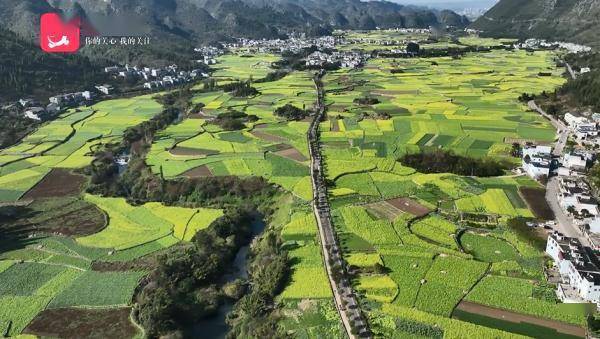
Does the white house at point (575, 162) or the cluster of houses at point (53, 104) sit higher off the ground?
the white house at point (575, 162)

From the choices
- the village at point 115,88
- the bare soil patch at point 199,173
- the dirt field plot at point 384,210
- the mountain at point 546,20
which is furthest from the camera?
the mountain at point 546,20

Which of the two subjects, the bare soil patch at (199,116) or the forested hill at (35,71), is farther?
the forested hill at (35,71)

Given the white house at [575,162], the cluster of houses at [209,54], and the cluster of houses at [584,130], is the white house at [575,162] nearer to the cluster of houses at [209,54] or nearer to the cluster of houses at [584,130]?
the cluster of houses at [584,130]

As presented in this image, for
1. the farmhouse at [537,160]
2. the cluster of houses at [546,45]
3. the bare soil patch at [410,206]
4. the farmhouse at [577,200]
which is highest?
the cluster of houses at [546,45]

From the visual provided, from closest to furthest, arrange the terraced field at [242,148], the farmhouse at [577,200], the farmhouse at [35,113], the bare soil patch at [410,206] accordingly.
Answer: the farmhouse at [577,200]
the bare soil patch at [410,206]
the terraced field at [242,148]
the farmhouse at [35,113]

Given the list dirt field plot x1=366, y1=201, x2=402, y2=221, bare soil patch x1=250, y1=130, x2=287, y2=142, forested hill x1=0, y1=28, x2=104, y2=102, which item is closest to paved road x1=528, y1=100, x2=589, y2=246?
dirt field plot x1=366, y1=201, x2=402, y2=221

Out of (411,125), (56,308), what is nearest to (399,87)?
(411,125)

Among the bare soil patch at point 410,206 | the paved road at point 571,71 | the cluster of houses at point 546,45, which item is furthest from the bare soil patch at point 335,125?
the cluster of houses at point 546,45
